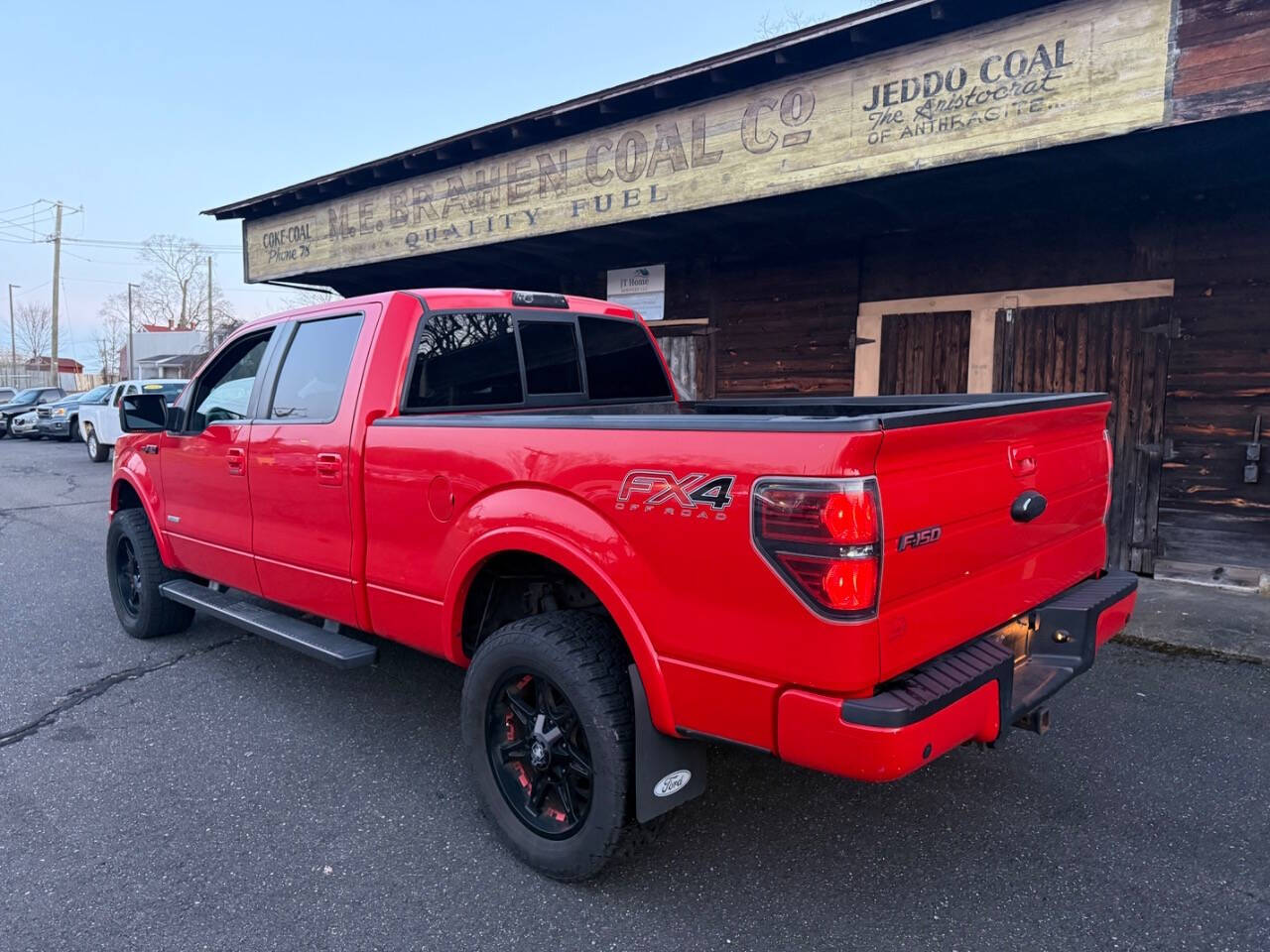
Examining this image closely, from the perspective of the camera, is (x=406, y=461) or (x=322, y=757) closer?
(x=406, y=461)

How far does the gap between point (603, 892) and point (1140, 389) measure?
6.19 metres

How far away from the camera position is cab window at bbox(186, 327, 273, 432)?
4.35 metres

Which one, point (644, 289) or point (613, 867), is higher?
point (644, 289)

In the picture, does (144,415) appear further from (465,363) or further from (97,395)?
(97,395)

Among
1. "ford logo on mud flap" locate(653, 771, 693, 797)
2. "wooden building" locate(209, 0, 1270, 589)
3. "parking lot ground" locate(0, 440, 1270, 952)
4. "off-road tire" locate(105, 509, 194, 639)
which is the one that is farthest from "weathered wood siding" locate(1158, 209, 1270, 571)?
"off-road tire" locate(105, 509, 194, 639)

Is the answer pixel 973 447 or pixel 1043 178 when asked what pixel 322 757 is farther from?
pixel 1043 178

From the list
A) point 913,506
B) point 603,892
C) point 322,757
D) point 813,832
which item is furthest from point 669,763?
point 322,757

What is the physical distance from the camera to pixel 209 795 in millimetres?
3369

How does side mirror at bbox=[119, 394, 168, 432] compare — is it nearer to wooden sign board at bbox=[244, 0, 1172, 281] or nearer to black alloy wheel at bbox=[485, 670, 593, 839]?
black alloy wheel at bbox=[485, 670, 593, 839]

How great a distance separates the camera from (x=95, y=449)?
18.1m

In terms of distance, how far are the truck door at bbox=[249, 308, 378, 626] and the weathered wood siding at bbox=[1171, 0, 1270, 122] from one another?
171 inches

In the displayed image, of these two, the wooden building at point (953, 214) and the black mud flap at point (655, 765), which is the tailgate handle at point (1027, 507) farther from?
the wooden building at point (953, 214)

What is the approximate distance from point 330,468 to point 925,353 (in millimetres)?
5937

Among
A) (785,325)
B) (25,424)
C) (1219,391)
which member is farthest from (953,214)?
(25,424)
